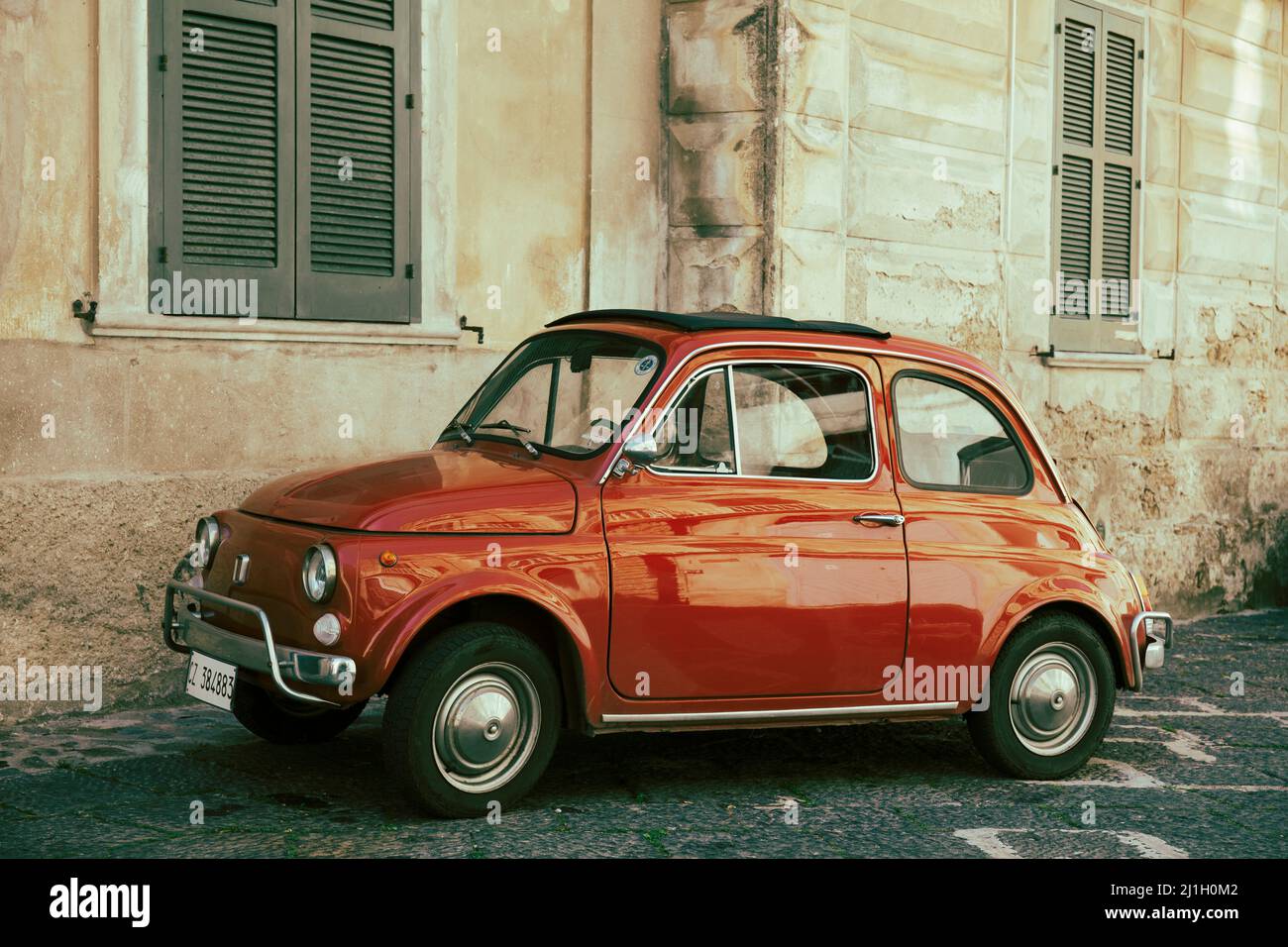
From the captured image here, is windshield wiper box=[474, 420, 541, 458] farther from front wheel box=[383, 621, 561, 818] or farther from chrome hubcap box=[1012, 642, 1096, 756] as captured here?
chrome hubcap box=[1012, 642, 1096, 756]

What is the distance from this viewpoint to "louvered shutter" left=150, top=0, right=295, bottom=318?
7863 mm

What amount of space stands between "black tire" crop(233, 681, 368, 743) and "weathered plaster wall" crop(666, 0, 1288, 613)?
4.21 meters

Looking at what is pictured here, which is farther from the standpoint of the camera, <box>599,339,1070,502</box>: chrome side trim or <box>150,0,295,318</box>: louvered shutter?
<box>150,0,295,318</box>: louvered shutter

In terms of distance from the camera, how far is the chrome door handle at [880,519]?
6.25 metres

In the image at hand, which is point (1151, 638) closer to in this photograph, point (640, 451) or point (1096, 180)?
point (640, 451)

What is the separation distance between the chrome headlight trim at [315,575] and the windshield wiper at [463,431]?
1.14 m

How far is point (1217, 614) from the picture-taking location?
1301 cm

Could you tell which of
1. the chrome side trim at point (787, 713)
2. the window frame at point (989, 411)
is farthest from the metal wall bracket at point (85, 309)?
the window frame at point (989, 411)

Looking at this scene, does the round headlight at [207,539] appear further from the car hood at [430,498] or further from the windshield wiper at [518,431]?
the windshield wiper at [518,431]

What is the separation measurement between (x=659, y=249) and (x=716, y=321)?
13.0 feet

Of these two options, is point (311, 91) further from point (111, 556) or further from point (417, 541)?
point (417, 541)

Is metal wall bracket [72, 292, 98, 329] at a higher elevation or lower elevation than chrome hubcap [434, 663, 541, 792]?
higher

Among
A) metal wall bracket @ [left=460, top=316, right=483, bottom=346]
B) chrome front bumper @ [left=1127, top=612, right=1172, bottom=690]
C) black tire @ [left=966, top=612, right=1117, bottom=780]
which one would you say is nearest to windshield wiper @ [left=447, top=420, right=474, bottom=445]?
black tire @ [left=966, top=612, right=1117, bottom=780]


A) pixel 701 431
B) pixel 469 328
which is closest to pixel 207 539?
pixel 701 431
